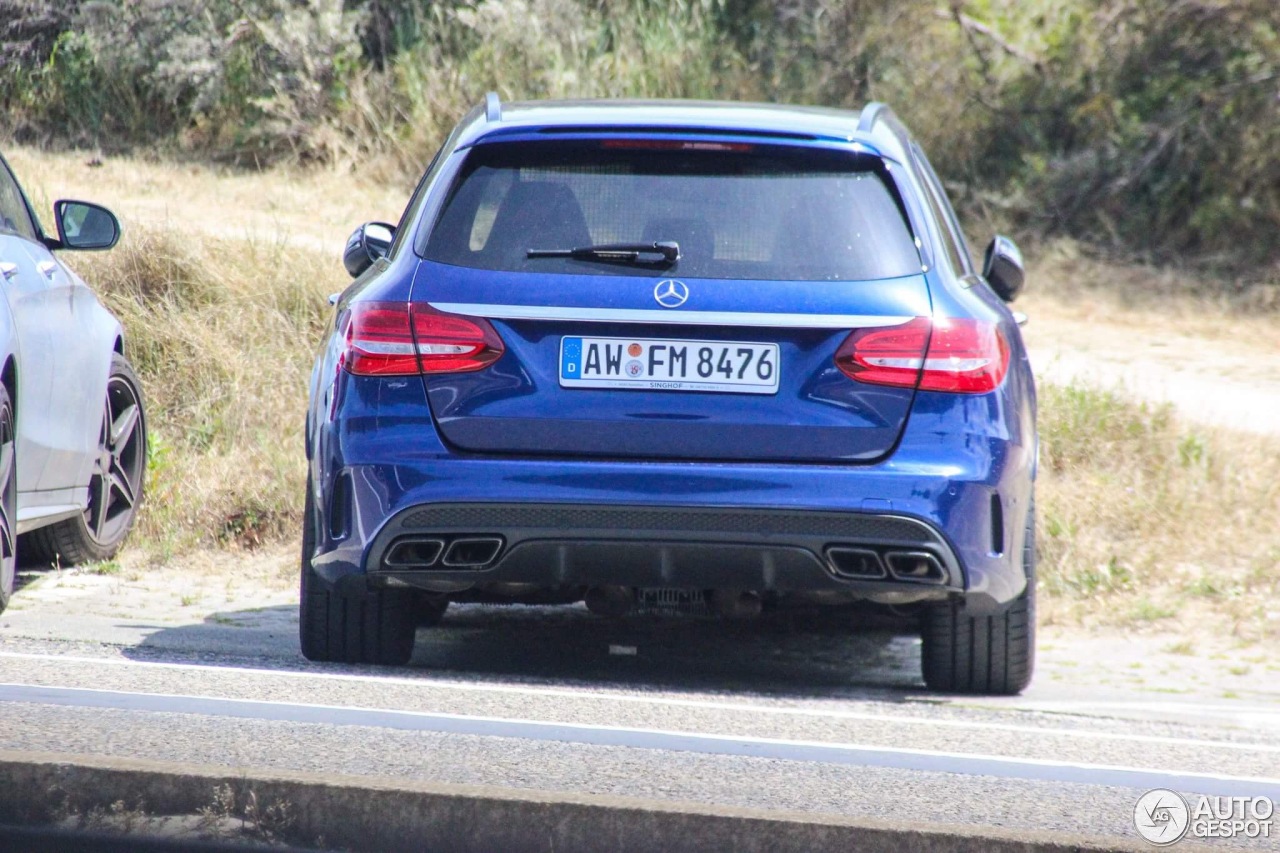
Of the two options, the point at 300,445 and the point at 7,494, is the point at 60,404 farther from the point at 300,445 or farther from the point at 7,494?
the point at 300,445

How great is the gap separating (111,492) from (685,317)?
3.73 metres

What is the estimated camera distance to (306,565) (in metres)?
5.23

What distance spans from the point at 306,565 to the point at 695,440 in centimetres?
127

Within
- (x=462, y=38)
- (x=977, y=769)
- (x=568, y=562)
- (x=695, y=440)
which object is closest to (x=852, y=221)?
(x=695, y=440)

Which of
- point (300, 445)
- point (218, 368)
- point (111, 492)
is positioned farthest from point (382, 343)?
point (218, 368)

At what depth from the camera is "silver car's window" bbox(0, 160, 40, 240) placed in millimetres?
6543

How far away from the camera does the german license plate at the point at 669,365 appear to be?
15.3 ft

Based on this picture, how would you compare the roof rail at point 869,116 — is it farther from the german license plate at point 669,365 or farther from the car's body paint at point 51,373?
the car's body paint at point 51,373

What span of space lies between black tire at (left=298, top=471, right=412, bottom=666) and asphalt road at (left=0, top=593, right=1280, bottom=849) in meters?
0.08

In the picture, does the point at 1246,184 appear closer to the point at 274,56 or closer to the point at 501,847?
the point at 274,56

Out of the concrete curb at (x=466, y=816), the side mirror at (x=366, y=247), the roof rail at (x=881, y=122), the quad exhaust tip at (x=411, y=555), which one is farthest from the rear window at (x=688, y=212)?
the concrete curb at (x=466, y=816)

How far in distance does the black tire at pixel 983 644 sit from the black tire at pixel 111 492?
346 centimetres

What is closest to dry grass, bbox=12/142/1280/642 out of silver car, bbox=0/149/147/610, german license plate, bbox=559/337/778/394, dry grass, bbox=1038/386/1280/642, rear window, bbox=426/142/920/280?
dry grass, bbox=1038/386/1280/642

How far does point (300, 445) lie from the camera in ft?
28.1
